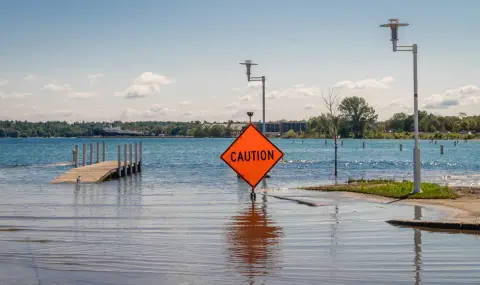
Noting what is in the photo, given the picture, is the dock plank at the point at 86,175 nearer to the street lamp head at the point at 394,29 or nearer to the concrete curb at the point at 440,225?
the street lamp head at the point at 394,29

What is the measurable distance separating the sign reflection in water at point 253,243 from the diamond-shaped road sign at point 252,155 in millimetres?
3132

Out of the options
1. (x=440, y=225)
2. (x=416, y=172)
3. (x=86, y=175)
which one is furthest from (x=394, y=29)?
(x=86, y=175)

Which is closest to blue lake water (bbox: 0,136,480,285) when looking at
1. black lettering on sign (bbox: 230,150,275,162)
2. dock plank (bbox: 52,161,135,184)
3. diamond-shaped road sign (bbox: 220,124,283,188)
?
diamond-shaped road sign (bbox: 220,124,283,188)

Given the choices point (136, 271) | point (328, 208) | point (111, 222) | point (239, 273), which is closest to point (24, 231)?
point (111, 222)

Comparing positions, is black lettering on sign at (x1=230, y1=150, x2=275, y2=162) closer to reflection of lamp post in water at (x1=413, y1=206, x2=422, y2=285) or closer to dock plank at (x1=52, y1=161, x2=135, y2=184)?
reflection of lamp post in water at (x1=413, y1=206, x2=422, y2=285)

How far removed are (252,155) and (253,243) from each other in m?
9.25

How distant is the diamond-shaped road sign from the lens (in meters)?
23.6

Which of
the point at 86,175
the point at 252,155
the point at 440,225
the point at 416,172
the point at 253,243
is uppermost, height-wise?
the point at 252,155

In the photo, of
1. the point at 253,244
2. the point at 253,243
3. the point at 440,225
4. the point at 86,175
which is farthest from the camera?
the point at 86,175

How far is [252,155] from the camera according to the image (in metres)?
23.7

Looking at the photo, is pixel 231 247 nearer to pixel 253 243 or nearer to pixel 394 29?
pixel 253 243

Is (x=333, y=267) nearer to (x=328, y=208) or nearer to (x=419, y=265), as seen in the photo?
(x=419, y=265)

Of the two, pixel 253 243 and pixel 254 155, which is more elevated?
pixel 254 155

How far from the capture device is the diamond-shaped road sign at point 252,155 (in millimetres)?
23578
